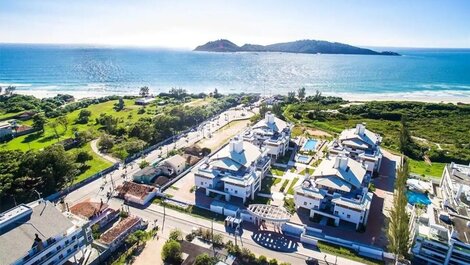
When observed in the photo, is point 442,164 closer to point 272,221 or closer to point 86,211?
point 272,221

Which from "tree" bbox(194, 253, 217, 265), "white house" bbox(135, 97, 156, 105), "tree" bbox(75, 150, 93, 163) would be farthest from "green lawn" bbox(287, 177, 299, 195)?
"white house" bbox(135, 97, 156, 105)

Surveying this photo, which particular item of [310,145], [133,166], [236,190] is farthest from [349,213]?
[133,166]

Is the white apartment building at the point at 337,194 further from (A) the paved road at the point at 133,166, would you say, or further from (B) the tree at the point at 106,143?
(B) the tree at the point at 106,143

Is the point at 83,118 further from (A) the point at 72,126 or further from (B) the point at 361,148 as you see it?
(B) the point at 361,148

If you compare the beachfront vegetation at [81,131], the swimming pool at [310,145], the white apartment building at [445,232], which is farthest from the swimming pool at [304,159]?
the beachfront vegetation at [81,131]

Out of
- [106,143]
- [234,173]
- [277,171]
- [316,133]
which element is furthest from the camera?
[316,133]

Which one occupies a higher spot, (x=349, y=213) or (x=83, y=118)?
(x=349, y=213)

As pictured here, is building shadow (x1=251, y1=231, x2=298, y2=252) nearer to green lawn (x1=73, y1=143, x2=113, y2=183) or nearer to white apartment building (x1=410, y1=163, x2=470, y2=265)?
white apartment building (x1=410, y1=163, x2=470, y2=265)
